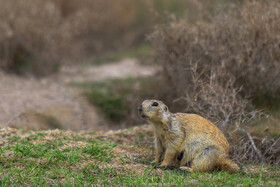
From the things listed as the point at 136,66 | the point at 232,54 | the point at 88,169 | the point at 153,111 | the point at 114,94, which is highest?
the point at 232,54

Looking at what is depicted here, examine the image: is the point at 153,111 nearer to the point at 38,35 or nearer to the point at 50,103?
the point at 50,103

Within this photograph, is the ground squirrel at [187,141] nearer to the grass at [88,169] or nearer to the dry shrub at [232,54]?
the grass at [88,169]

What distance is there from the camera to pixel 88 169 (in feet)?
16.2

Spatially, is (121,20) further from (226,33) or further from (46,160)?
(46,160)

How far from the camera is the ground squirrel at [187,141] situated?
511cm

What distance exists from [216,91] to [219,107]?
12.8 inches

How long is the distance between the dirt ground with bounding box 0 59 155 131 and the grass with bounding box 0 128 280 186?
134 inches

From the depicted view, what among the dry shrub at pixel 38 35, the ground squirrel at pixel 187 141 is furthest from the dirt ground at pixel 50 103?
the ground squirrel at pixel 187 141

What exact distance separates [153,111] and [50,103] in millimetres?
6770

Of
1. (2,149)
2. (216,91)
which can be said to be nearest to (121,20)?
(216,91)

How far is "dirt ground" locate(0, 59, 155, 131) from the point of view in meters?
9.92

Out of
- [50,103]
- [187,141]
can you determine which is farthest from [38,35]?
[187,141]

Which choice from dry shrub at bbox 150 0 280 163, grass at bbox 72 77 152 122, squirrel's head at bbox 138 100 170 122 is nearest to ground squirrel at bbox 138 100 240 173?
squirrel's head at bbox 138 100 170 122

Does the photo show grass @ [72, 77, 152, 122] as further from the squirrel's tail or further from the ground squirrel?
the squirrel's tail
